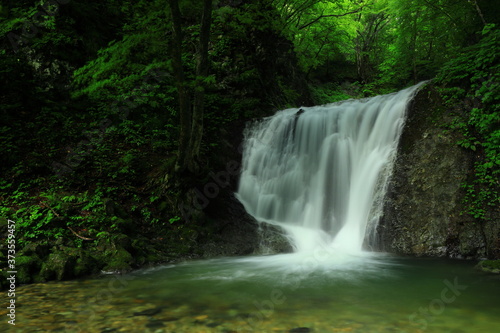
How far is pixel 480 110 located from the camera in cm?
646

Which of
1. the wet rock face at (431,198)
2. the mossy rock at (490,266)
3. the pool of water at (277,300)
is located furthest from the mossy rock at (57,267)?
the mossy rock at (490,266)

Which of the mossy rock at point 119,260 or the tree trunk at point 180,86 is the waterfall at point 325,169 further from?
the mossy rock at point 119,260

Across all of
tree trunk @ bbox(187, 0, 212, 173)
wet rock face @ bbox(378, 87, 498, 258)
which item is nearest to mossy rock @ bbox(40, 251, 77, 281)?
tree trunk @ bbox(187, 0, 212, 173)

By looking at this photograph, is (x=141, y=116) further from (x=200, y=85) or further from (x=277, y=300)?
(x=277, y=300)

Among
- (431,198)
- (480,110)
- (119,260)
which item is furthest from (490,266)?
(119,260)

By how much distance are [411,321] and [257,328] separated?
1532mm

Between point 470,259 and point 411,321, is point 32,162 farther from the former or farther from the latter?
point 470,259

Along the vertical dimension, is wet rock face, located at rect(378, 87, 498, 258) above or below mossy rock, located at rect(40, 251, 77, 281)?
above

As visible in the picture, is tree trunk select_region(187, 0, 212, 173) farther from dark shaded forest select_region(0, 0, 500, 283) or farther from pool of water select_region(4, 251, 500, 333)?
pool of water select_region(4, 251, 500, 333)

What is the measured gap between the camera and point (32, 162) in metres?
7.50

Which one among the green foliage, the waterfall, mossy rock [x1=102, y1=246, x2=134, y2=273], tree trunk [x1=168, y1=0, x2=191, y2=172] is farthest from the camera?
the waterfall

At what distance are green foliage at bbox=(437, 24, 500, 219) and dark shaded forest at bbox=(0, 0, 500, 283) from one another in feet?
0.08

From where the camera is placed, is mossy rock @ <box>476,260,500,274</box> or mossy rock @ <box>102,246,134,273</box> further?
mossy rock @ <box>102,246,134,273</box>

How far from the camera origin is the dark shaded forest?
6055 millimetres
